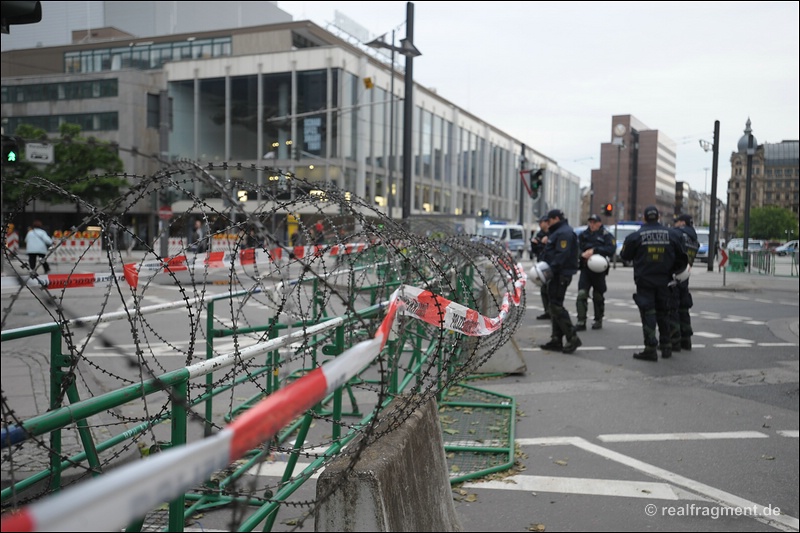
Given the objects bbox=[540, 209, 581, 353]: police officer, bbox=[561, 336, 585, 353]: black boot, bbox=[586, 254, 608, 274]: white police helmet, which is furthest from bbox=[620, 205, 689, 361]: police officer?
bbox=[586, 254, 608, 274]: white police helmet

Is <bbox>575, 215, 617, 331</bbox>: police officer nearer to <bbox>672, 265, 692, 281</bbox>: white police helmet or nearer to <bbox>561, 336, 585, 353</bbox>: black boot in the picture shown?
<bbox>561, 336, 585, 353</bbox>: black boot

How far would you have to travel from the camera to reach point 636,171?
119 metres

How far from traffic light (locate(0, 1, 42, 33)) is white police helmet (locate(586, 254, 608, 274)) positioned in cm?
844

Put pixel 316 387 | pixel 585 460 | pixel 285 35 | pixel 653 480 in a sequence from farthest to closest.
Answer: pixel 285 35
pixel 585 460
pixel 653 480
pixel 316 387

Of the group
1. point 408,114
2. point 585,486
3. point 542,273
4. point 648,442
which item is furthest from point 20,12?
point 408,114

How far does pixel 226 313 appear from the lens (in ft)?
44.7

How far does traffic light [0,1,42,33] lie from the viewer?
5.19 meters

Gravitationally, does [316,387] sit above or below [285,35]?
below

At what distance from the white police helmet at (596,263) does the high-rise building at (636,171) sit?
104113mm

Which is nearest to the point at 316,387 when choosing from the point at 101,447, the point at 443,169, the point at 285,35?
the point at 101,447

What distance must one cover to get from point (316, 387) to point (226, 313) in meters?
12.3

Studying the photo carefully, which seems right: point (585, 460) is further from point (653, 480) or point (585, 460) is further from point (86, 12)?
point (86, 12)

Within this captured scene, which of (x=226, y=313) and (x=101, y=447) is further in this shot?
(x=226, y=313)

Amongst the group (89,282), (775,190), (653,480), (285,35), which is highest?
(285,35)
